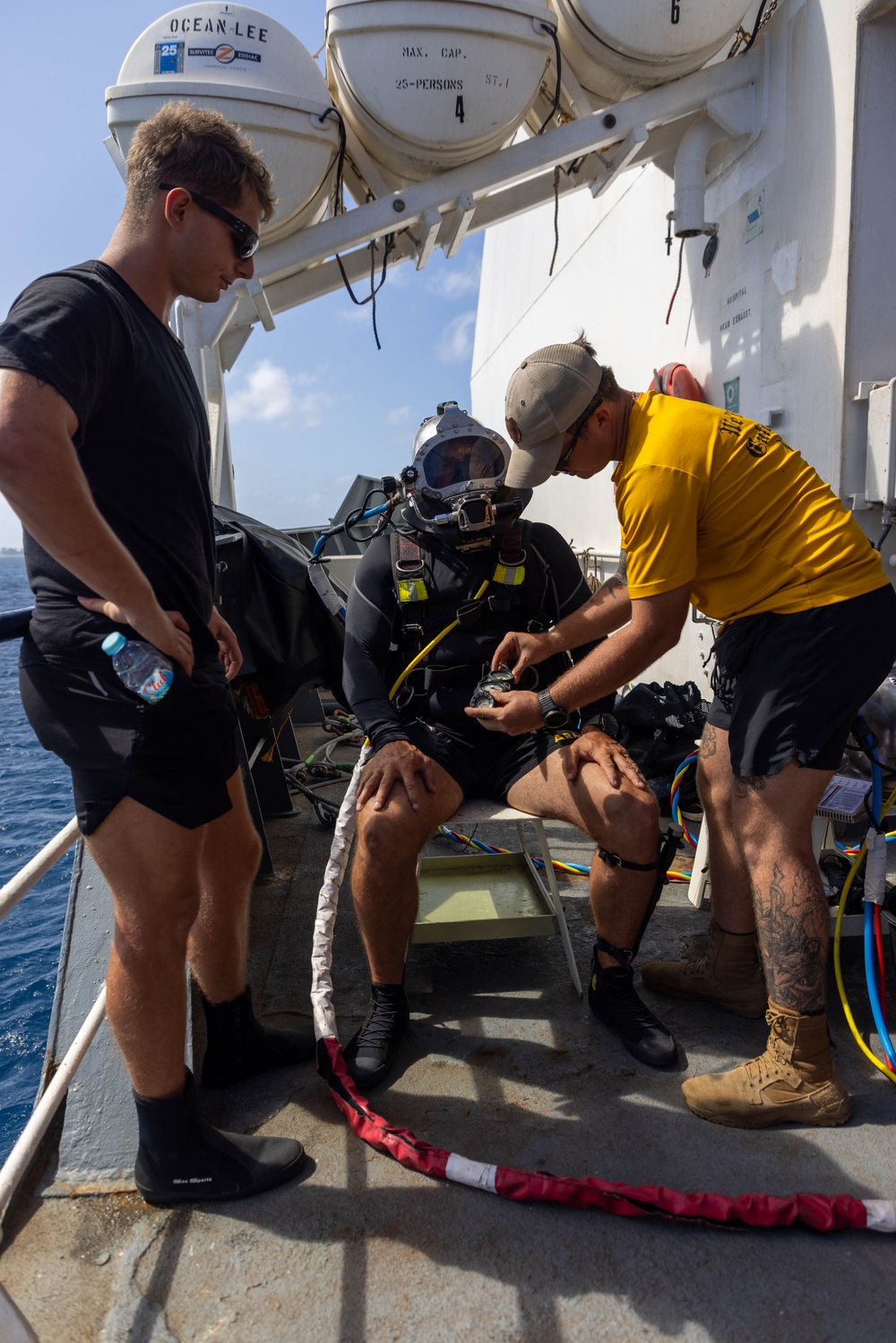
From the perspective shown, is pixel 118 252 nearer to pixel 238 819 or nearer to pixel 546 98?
pixel 238 819

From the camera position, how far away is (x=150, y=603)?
5.08 feet

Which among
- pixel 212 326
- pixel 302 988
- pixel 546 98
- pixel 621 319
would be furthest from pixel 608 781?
pixel 621 319

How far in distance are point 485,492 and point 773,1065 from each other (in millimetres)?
1815

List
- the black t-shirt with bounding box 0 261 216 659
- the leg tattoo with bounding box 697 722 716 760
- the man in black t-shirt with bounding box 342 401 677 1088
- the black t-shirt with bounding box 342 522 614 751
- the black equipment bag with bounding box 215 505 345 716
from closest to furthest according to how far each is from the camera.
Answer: the black t-shirt with bounding box 0 261 216 659, the man in black t-shirt with bounding box 342 401 677 1088, the leg tattoo with bounding box 697 722 716 760, the black t-shirt with bounding box 342 522 614 751, the black equipment bag with bounding box 215 505 345 716

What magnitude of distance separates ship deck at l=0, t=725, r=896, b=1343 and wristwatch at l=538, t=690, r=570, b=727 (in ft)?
2.91

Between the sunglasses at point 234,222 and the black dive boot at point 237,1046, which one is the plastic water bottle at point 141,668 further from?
the black dive boot at point 237,1046

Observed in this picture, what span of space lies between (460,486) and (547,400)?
69 cm

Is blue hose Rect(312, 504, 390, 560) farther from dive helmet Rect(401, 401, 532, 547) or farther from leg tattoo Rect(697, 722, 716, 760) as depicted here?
leg tattoo Rect(697, 722, 716, 760)

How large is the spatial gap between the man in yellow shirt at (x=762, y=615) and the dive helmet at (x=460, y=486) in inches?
21.8

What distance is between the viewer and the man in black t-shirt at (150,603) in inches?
60.0

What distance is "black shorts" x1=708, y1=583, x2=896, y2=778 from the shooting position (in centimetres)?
202

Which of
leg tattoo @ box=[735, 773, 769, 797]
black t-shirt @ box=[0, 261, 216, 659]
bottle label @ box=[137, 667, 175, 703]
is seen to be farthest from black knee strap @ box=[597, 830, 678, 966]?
bottle label @ box=[137, 667, 175, 703]

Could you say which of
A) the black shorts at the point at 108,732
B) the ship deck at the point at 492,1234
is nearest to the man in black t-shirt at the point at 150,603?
the black shorts at the point at 108,732

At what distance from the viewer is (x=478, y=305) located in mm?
14164
